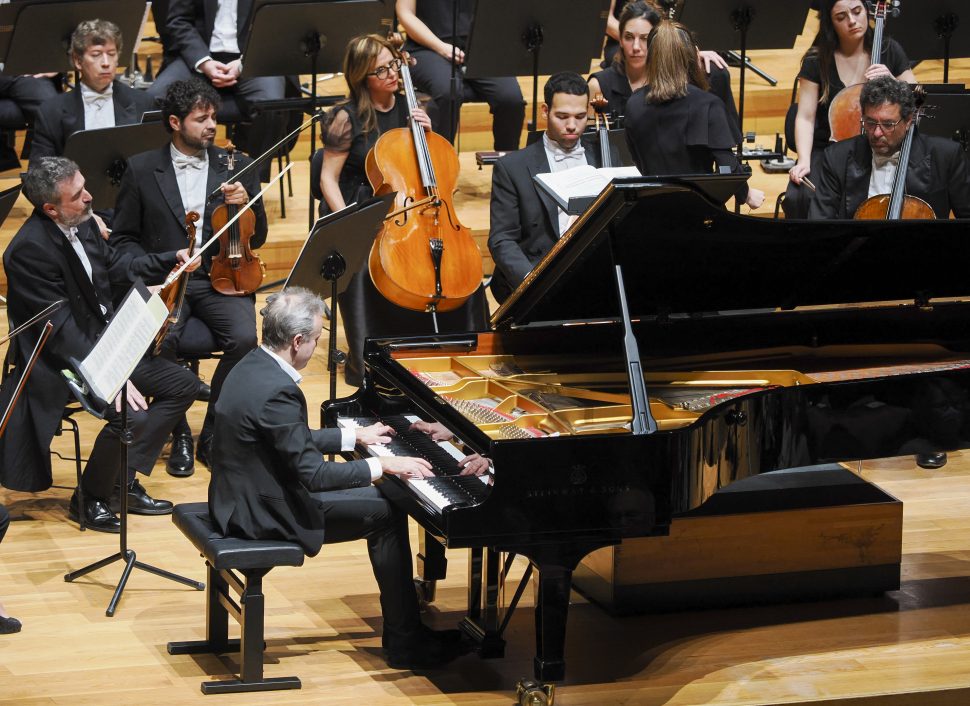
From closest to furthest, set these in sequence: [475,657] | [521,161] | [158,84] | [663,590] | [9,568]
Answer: [475,657] → [663,590] → [9,568] → [521,161] → [158,84]

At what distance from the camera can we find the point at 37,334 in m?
4.65

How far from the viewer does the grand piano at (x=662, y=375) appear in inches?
132

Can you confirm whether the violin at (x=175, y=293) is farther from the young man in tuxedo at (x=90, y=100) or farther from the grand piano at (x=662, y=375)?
the young man in tuxedo at (x=90, y=100)

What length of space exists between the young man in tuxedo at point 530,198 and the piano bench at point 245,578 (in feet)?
6.14

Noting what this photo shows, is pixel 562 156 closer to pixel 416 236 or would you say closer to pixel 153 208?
pixel 416 236

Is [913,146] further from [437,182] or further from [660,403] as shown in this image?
[660,403]

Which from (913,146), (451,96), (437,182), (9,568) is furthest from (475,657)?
(451,96)

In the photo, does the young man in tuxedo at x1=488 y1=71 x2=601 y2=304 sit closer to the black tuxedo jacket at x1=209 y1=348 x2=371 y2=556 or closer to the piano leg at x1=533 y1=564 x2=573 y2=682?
the black tuxedo jacket at x1=209 y1=348 x2=371 y2=556

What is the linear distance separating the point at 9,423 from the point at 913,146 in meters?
3.35

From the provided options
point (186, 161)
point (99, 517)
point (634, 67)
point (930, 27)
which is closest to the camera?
point (99, 517)

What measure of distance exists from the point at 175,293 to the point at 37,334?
45 centimetres

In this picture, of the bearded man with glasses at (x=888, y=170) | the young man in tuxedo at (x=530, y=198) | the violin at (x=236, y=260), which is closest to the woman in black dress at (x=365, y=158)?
the young man in tuxedo at (x=530, y=198)

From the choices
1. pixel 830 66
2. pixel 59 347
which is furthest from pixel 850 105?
pixel 59 347

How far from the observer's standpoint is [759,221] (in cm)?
386
